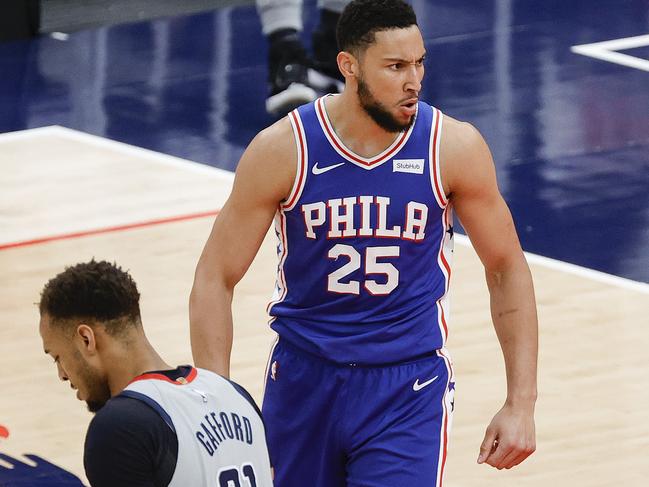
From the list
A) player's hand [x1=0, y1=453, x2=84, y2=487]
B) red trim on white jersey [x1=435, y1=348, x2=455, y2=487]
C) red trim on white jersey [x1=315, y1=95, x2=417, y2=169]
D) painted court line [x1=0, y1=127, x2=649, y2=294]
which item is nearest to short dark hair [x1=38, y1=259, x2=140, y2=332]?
red trim on white jersey [x1=315, y1=95, x2=417, y2=169]

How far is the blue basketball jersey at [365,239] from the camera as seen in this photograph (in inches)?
194

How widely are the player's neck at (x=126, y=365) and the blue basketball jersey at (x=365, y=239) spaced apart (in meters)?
1.09

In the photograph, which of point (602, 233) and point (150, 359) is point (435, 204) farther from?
point (602, 233)

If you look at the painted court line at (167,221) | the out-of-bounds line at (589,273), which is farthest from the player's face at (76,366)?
the painted court line at (167,221)

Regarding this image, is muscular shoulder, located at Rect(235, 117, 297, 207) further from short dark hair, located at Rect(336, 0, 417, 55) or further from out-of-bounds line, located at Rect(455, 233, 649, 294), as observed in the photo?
out-of-bounds line, located at Rect(455, 233, 649, 294)

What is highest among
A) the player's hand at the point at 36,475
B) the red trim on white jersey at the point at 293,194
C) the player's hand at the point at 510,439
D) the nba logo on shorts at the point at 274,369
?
the red trim on white jersey at the point at 293,194

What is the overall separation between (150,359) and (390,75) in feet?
4.18

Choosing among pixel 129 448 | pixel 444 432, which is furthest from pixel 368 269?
pixel 129 448

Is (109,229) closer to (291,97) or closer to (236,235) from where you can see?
(291,97)

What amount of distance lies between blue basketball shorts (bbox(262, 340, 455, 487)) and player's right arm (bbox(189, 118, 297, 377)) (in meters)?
0.23

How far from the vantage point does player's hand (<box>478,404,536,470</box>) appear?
4.93 metres

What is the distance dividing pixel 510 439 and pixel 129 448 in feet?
5.30

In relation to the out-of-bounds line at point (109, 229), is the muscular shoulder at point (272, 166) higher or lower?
higher

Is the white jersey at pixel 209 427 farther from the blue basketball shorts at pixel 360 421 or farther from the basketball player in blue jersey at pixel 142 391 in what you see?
the blue basketball shorts at pixel 360 421
